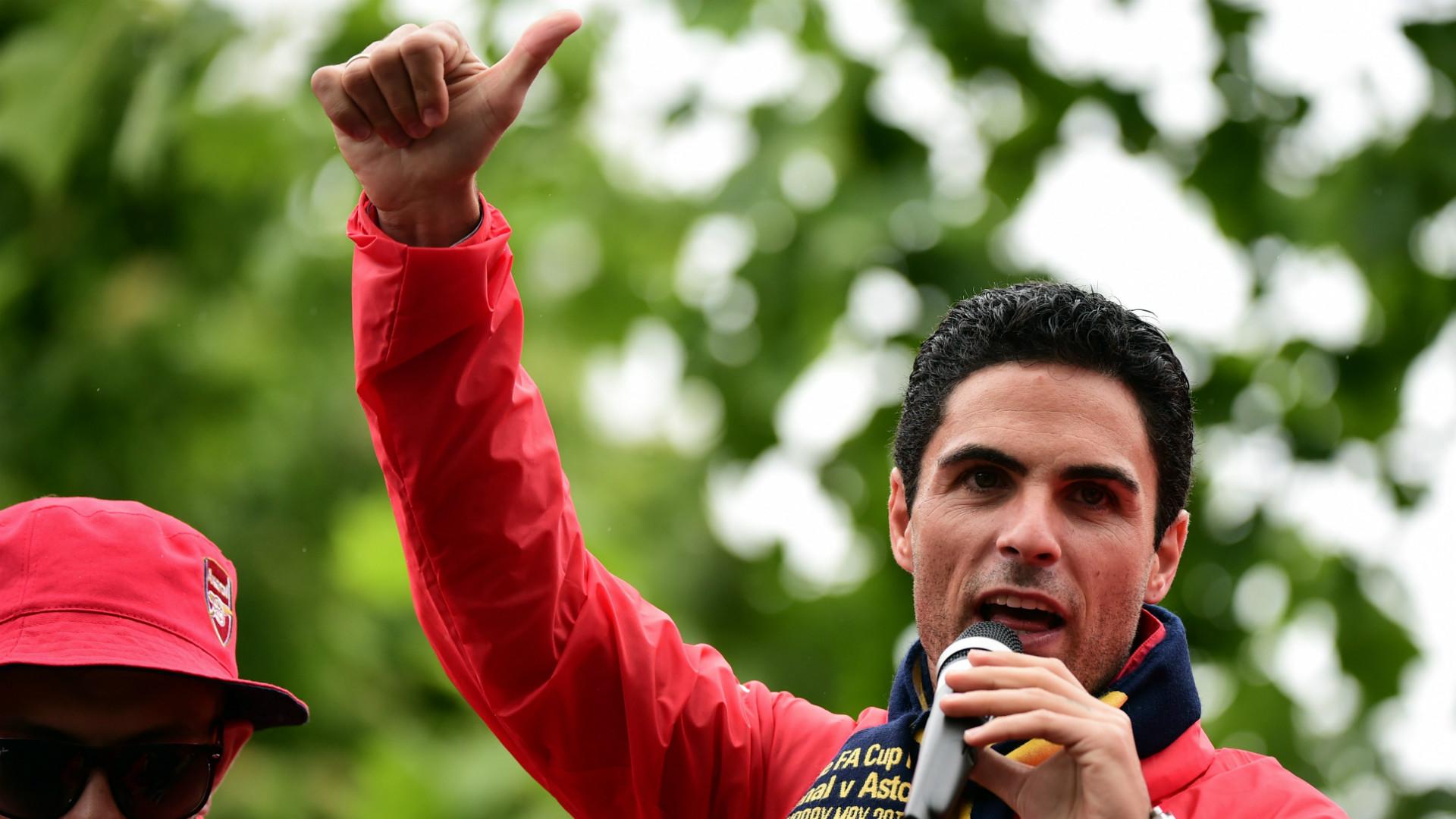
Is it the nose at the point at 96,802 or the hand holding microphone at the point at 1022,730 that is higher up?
the hand holding microphone at the point at 1022,730

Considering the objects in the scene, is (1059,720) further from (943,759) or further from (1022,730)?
(943,759)

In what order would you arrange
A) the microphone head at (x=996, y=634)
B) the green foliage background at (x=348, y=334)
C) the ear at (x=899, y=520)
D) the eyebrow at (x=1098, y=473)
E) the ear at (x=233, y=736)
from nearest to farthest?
the microphone head at (x=996, y=634), the eyebrow at (x=1098, y=473), the ear at (x=233, y=736), the ear at (x=899, y=520), the green foliage background at (x=348, y=334)

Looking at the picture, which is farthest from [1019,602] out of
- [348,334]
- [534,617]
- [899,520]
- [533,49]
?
[348,334]

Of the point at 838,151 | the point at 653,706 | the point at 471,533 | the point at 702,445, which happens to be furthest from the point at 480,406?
the point at 702,445

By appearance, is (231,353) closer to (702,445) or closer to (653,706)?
(702,445)

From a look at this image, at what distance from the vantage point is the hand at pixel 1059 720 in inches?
92.0

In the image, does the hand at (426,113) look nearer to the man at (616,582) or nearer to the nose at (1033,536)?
the man at (616,582)

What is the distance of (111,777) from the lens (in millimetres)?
2684

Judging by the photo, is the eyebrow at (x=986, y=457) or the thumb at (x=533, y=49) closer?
the thumb at (x=533, y=49)

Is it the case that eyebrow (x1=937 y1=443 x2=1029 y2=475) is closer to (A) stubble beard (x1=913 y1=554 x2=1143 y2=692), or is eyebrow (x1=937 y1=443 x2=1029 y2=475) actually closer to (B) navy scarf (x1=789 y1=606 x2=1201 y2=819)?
(A) stubble beard (x1=913 y1=554 x2=1143 y2=692)

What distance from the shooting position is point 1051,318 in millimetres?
3049

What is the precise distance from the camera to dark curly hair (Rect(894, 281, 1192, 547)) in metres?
3.02

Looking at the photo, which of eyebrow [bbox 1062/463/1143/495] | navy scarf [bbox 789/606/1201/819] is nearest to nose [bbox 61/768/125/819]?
navy scarf [bbox 789/606/1201/819]

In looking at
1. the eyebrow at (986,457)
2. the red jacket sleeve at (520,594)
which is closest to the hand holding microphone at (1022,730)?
the eyebrow at (986,457)
